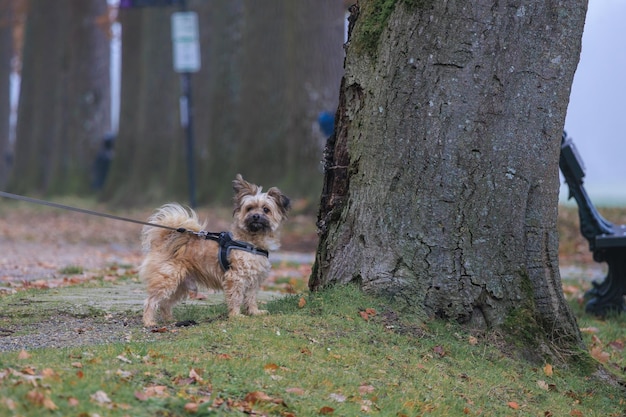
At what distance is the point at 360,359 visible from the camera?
632 centimetres

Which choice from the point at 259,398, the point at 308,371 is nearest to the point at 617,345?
the point at 308,371

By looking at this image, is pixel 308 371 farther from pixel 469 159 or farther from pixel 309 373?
pixel 469 159

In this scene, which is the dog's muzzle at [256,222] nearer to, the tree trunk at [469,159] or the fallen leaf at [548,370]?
the tree trunk at [469,159]

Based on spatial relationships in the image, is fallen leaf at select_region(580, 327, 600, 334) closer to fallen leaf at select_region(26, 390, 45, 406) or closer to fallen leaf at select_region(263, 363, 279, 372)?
fallen leaf at select_region(263, 363, 279, 372)

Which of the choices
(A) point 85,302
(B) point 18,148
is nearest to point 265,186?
(A) point 85,302

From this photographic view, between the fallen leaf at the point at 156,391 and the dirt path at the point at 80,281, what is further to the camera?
the dirt path at the point at 80,281

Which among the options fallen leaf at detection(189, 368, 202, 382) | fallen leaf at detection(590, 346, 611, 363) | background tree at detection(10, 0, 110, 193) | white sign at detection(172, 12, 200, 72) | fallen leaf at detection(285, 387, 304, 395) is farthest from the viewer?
background tree at detection(10, 0, 110, 193)

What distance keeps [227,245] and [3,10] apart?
3710 cm

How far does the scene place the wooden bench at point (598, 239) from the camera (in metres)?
9.59

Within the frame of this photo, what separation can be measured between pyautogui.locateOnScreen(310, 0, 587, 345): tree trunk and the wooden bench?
2.50 m

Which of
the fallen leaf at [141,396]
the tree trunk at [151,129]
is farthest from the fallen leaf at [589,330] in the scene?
the tree trunk at [151,129]

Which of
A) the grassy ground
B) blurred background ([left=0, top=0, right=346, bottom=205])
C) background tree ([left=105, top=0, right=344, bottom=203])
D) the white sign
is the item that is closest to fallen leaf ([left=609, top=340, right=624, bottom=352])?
the grassy ground

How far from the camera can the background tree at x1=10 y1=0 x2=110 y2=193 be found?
1222 inches

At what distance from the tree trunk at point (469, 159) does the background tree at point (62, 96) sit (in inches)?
973
